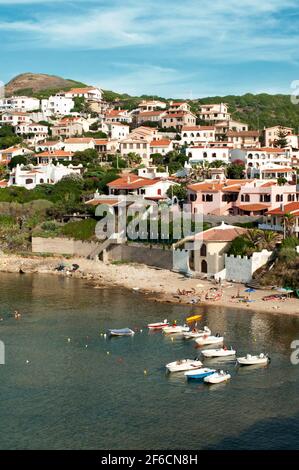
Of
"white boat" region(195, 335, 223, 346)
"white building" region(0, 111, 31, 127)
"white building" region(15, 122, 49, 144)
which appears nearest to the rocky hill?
"white building" region(0, 111, 31, 127)

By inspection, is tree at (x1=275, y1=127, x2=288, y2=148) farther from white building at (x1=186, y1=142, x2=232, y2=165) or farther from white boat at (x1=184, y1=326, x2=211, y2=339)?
white boat at (x1=184, y1=326, x2=211, y2=339)

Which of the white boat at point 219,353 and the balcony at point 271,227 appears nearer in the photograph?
the white boat at point 219,353

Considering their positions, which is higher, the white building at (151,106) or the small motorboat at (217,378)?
the white building at (151,106)

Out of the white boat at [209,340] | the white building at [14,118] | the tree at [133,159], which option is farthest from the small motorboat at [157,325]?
the white building at [14,118]

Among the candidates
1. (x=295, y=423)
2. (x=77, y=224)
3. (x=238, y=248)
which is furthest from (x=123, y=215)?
(x=295, y=423)

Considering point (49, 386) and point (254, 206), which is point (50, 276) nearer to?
point (254, 206)

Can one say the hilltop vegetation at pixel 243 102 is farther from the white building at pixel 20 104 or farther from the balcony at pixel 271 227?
the balcony at pixel 271 227

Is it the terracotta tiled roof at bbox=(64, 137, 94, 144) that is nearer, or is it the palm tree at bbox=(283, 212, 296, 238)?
the palm tree at bbox=(283, 212, 296, 238)
